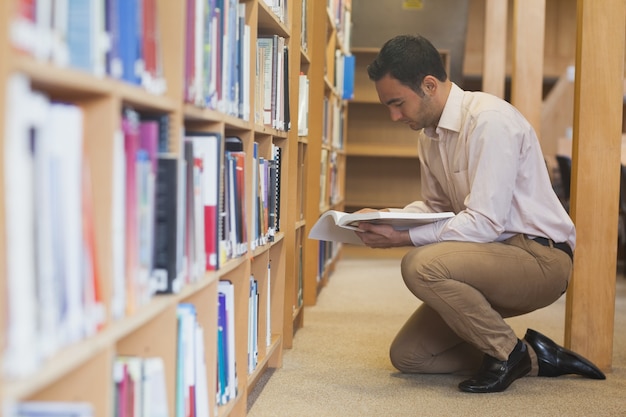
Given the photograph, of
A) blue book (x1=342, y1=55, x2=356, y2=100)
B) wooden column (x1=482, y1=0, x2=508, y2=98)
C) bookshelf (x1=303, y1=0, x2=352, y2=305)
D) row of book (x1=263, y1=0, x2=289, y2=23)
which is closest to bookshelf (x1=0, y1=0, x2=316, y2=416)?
row of book (x1=263, y1=0, x2=289, y2=23)

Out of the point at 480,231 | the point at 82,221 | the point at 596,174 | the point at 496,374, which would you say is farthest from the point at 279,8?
the point at 82,221

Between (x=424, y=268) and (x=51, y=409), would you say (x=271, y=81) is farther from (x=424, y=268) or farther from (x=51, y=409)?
(x=51, y=409)

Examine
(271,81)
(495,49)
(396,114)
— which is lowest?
(396,114)

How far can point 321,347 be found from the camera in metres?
3.26

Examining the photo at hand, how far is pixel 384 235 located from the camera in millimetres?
2551

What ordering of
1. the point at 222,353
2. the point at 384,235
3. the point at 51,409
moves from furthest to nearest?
the point at 384,235 < the point at 222,353 < the point at 51,409

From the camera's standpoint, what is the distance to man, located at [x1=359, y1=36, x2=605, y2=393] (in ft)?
8.04

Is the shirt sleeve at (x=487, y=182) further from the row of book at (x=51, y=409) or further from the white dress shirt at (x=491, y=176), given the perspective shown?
the row of book at (x=51, y=409)

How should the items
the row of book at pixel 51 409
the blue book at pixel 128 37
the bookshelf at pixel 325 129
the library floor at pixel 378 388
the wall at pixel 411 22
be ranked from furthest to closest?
1. the wall at pixel 411 22
2. the bookshelf at pixel 325 129
3. the library floor at pixel 378 388
4. the blue book at pixel 128 37
5. the row of book at pixel 51 409

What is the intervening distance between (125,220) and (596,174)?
2.10m

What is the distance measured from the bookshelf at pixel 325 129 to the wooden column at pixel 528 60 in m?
1.14

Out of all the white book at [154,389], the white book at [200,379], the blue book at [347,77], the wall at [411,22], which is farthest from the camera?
the wall at [411,22]

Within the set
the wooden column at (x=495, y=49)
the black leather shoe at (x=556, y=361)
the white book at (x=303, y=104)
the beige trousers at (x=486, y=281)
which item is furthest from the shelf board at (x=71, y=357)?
the wooden column at (x=495, y=49)

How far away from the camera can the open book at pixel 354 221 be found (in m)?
2.39
